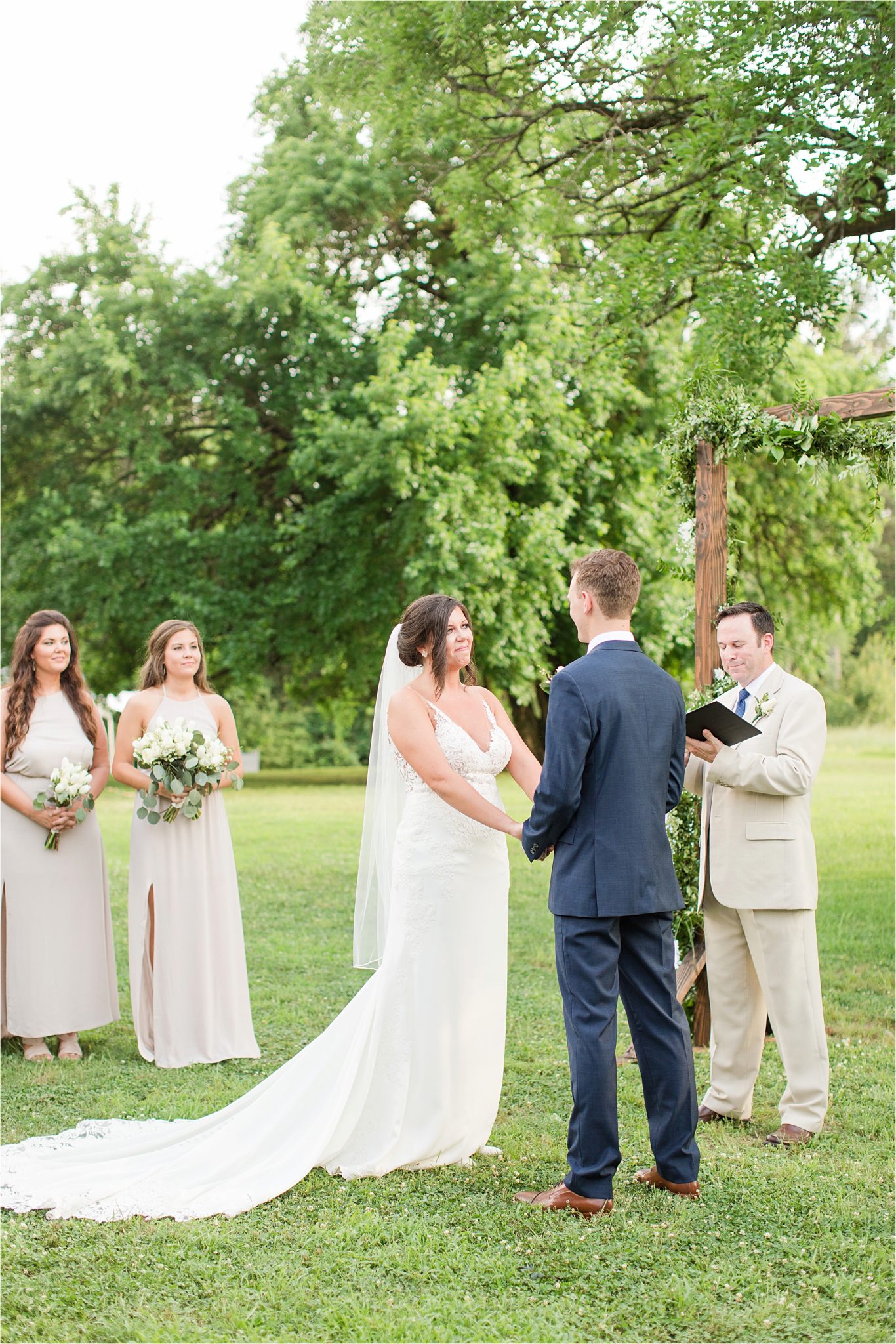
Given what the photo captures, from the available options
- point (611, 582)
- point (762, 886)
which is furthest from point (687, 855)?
point (611, 582)

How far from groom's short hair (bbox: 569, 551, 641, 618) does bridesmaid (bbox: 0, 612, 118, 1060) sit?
363 centimetres

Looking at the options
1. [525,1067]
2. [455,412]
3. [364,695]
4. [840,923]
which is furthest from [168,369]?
[525,1067]

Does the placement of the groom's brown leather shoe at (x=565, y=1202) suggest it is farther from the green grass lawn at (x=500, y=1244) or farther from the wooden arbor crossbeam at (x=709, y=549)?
the wooden arbor crossbeam at (x=709, y=549)

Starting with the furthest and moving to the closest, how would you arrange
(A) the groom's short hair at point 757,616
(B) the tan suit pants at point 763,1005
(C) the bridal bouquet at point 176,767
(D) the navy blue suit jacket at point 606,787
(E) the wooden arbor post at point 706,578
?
(C) the bridal bouquet at point 176,767, (E) the wooden arbor post at point 706,578, (A) the groom's short hair at point 757,616, (B) the tan suit pants at point 763,1005, (D) the navy blue suit jacket at point 606,787

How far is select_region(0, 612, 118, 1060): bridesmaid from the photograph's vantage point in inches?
263

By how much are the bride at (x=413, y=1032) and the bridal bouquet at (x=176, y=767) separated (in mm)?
1899

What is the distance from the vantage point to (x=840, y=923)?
10.7 m

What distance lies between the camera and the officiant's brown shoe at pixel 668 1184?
4.41 m

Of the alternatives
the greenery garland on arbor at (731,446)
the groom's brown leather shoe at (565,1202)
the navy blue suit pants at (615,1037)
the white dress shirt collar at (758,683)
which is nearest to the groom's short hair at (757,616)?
the white dress shirt collar at (758,683)

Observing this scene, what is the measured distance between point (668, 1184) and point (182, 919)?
3.30m

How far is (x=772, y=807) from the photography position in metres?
5.30

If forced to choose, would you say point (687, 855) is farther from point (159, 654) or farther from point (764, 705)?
point (159, 654)

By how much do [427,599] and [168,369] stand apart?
17064mm

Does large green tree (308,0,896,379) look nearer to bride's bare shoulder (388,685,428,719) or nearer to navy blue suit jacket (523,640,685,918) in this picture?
bride's bare shoulder (388,685,428,719)
